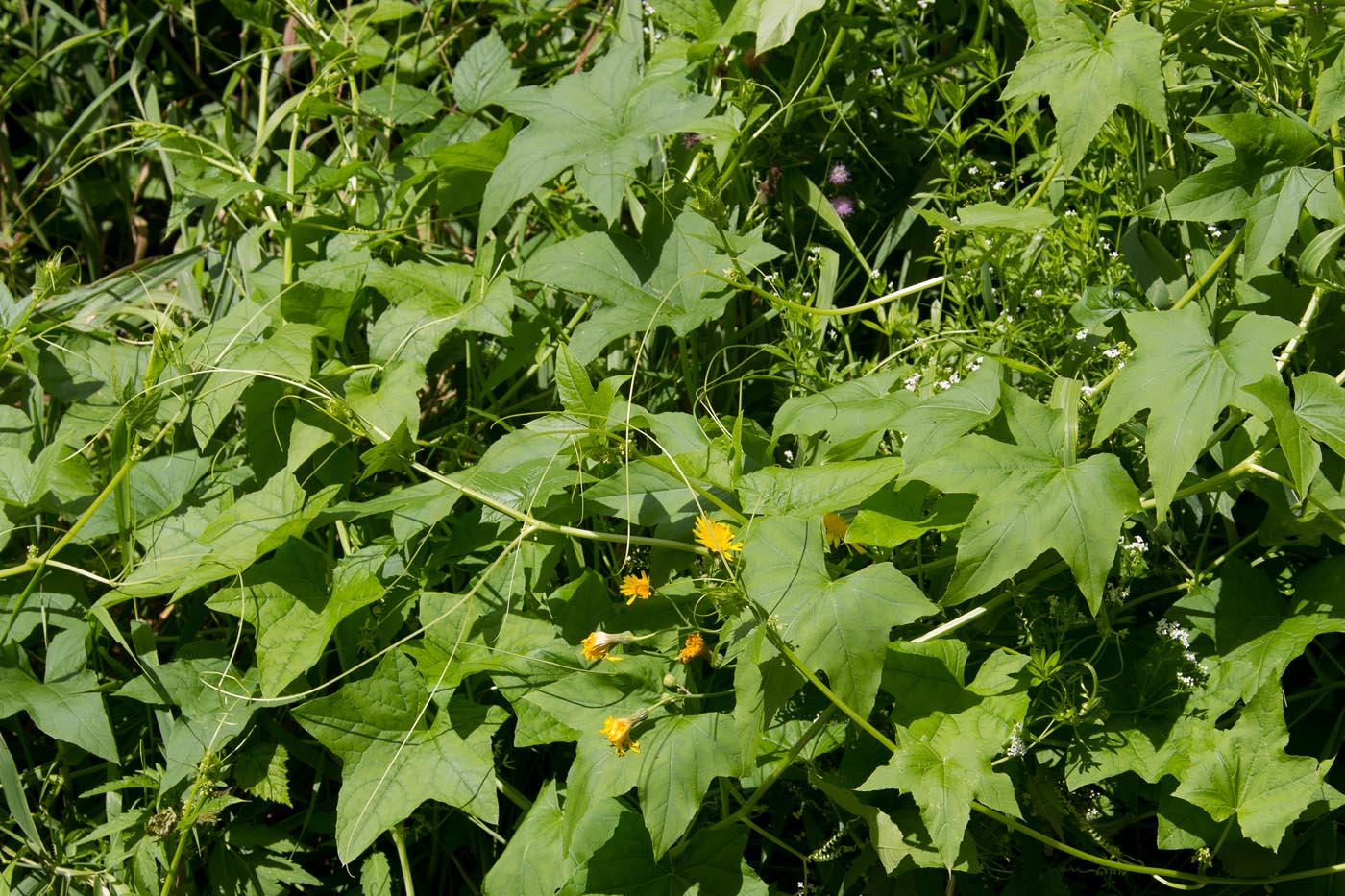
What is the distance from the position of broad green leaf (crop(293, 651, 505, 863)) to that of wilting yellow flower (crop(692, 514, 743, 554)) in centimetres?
39

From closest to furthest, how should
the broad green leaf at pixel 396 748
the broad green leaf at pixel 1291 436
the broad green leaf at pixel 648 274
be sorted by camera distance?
1. the broad green leaf at pixel 1291 436
2. the broad green leaf at pixel 396 748
3. the broad green leaf at pixel 648 274

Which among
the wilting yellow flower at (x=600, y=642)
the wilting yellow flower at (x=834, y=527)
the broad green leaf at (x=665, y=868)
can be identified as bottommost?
→ the broad green leaf at (x=665, y=868)

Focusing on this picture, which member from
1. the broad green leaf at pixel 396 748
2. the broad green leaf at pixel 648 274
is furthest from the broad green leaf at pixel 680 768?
the broad green leaf at pixel 648 274

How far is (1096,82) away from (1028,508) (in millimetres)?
583

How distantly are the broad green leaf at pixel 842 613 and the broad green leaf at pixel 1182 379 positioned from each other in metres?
0.32

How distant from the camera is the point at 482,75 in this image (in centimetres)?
226

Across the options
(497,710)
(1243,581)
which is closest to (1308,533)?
(1243,581)

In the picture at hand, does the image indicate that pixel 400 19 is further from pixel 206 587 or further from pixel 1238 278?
pixel 1238 278

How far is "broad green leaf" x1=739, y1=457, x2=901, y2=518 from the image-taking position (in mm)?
1490

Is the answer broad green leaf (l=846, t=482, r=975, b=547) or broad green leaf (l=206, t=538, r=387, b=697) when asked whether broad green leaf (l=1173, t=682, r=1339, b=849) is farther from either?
broad green leaf (l=206, t=538, r=387, b=697)

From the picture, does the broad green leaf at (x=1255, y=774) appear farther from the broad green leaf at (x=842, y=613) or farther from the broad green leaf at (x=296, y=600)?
the broad green leaf at (x=296, y=600)

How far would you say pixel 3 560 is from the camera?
6.83 ft

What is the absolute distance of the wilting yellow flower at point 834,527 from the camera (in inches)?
63.1

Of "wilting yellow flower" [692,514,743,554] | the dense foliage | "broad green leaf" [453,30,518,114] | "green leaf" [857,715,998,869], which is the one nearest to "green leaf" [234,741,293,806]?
the dense foliage
